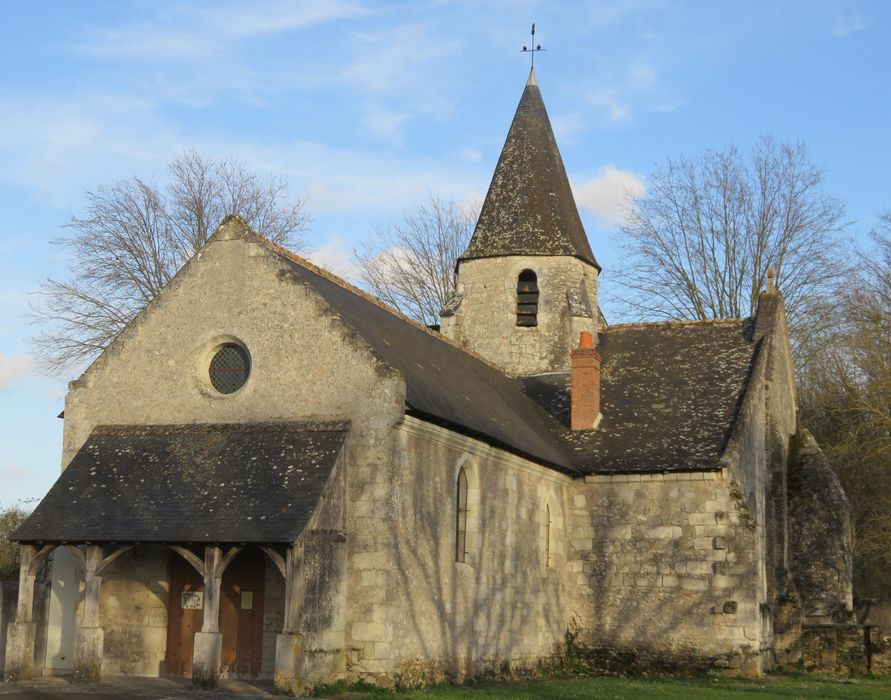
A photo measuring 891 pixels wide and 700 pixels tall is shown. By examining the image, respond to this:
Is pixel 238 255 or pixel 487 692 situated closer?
pixel 487 692

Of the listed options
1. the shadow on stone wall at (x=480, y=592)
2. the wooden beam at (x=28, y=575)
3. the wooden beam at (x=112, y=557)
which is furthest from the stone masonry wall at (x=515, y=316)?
the wooden beam at (x=28, y=575)

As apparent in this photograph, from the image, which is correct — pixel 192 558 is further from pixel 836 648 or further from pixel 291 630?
pixel 836 648

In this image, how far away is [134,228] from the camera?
3300cm

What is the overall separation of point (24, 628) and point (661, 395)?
13629 mm

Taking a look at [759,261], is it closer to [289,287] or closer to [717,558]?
[717,558]

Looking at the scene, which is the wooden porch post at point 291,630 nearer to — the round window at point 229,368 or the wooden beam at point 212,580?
the wooden beam at point 212,580

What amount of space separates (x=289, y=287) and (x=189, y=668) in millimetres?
6395

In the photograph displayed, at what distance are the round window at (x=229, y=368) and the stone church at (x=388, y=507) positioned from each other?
50 mm

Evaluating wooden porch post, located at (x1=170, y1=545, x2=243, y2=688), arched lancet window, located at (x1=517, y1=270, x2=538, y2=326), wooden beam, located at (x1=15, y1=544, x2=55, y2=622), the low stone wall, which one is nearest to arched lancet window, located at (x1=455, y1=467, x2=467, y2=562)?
wooden porch post, located at (x1=170, y1=545, x2=243, y2=688)

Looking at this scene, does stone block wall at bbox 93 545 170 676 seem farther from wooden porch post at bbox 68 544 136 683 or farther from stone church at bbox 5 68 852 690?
wooden porch post at bbox 68 544 136 683

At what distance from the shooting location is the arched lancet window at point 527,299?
1115 inches

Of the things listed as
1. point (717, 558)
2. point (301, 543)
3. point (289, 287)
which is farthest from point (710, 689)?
point (289, 287)

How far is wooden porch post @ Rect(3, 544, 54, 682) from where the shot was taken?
1739 centimetres

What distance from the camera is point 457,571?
741 inches
